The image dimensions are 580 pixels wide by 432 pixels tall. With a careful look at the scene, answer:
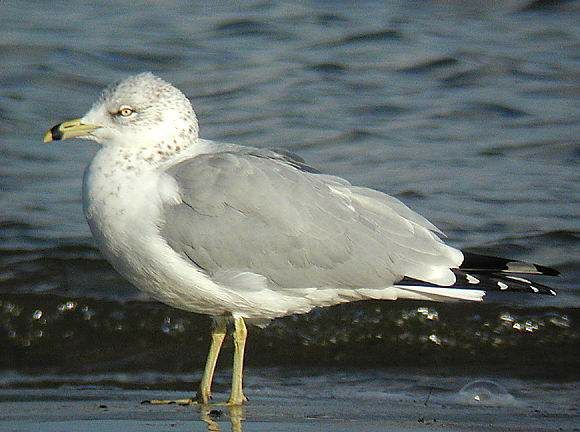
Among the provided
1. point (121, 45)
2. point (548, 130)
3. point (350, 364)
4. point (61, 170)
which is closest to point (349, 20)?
point (121, 45)

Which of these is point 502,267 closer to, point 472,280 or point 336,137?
point 472,280

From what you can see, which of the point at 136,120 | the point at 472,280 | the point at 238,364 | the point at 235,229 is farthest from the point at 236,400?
the point at 136,120

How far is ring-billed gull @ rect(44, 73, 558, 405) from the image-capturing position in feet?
19.1

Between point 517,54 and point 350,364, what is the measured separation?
572 cm

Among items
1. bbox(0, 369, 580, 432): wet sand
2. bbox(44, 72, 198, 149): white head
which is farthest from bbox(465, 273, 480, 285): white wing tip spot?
bbox(44, 72, 198, 149): white head

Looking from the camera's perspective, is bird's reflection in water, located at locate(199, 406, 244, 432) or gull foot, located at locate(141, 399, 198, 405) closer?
bird's reflection in water, located at locate(199, 406, 244, 432)

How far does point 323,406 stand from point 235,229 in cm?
96

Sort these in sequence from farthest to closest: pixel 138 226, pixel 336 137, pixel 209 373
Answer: pixel 336 137
pixel 209 373
pixel 138 226

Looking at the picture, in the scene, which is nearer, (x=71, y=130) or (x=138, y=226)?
(x=138, y=226)

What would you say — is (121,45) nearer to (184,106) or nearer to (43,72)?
(43,72)

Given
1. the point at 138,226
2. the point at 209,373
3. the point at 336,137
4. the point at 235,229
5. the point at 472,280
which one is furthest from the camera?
the point at 336,137

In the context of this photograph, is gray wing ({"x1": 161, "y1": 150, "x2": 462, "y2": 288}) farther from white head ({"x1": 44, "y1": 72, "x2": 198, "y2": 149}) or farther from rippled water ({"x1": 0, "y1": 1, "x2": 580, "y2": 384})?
rippled water ({"x1": 0, "y1": 1, "x2": 580, "y2": 384})

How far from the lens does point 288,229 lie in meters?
5.98

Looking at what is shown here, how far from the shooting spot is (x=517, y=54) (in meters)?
12.3
